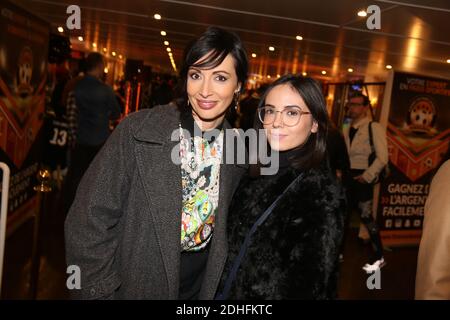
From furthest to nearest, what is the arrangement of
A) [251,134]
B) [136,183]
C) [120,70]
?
[120,70], [251,134], [136,183]

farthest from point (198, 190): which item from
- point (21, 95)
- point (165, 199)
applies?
point (21, 95)

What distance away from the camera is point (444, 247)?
4.38 feet

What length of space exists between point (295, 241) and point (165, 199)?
51 cm

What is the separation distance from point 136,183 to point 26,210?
3.93 metres

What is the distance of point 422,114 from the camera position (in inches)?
213

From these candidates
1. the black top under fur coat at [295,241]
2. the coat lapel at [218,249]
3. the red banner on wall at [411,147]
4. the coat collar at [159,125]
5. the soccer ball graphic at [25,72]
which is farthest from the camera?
the red banner on wall at [411,147]

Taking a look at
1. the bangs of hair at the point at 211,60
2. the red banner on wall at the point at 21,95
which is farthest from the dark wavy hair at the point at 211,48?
the red banner on wall at the point at 21,95

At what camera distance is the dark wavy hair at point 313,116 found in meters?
1.63

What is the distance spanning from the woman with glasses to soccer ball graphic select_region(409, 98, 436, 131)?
13.9 feet

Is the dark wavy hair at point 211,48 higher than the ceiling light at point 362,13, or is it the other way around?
the ceiling light at point 362,13

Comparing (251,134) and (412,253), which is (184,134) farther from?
(412,253)

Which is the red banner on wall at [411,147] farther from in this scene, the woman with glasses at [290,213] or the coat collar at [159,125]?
the coat collar at [159,125]

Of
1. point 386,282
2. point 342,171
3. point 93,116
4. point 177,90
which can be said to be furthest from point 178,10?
point 386,282

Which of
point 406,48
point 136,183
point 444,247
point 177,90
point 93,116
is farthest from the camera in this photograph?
point 406,48
